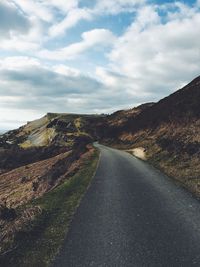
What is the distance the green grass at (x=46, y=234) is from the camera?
983 cm

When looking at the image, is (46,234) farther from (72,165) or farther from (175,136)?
(175,136)

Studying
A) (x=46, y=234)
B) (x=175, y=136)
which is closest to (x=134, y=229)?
(x=46, y=234)

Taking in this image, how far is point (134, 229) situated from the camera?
39.9 ft

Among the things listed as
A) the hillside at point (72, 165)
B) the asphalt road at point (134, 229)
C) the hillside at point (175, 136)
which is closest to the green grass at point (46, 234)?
the hillside at point (72, 165)

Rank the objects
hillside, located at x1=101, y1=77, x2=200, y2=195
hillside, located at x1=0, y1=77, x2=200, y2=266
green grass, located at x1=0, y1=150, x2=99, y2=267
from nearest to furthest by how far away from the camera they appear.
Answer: green grass, located at x1=0, y1=150, x2=99, y2=267, hillside, located at x1=0, y1=77, x2=200, y2=266, hillside, located at x1=101, y1=77, x2=200, y2=195

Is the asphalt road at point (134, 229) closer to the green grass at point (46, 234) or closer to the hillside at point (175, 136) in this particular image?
the green grass at point (46, 234)

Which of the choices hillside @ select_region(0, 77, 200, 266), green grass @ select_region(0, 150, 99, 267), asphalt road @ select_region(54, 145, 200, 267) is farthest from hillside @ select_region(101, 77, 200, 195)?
green grass @ select_region(0, 150, 99, 267)

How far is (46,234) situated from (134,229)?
3.23 metres

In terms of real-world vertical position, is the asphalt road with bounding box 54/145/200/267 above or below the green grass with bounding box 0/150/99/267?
below

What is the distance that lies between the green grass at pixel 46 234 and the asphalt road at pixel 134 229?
0.39 m

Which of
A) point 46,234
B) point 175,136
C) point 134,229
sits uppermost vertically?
point 175,136

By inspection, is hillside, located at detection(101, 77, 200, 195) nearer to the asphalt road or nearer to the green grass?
the asphalt road

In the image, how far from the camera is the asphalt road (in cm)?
952

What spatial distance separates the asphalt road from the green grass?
39 centimetres
